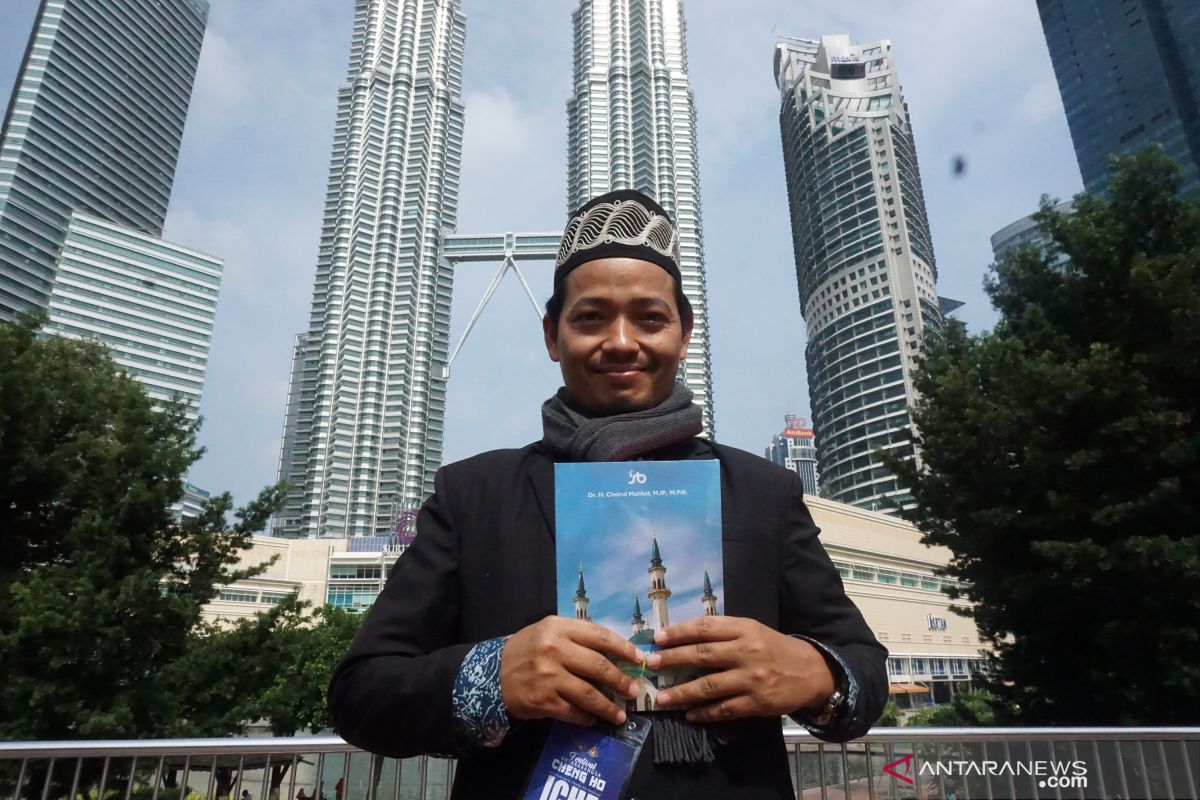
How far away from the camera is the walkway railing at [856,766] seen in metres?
3.35

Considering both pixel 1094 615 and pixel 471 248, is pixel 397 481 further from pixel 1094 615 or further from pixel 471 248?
pixel 1094 615

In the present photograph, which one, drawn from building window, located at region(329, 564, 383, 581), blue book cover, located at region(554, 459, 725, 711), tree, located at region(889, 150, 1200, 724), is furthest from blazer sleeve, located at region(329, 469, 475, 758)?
building window, located at region(329, 564, 383, 581)

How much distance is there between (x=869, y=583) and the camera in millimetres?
56781

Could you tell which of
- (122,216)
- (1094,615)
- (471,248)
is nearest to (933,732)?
(1094,615)

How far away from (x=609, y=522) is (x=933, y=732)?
3.58m

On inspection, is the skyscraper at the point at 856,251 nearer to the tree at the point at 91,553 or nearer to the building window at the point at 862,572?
the building window at the point at 862,572

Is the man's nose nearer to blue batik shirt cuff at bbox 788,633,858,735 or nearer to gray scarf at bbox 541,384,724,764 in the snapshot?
gray scarf at bbox 541,384,724,764

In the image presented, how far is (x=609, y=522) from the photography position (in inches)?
42.8

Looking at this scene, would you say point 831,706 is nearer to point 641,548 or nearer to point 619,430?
point 641,548

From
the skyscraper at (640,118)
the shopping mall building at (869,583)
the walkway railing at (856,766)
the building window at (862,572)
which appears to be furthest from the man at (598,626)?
the skyscraper at (640,118)

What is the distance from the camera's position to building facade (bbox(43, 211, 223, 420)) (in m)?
105

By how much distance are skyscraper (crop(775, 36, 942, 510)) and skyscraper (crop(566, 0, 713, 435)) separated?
1780cm

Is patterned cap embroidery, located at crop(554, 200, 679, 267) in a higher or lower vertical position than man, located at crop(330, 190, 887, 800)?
higher

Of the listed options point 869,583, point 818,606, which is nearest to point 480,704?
point 818,606
